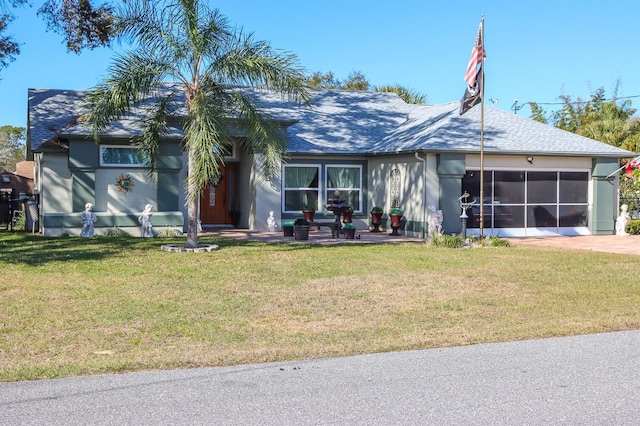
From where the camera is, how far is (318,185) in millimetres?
23172

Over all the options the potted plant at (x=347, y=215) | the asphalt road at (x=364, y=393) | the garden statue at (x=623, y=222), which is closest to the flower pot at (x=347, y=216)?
the potted plant at (x=347, y=215)

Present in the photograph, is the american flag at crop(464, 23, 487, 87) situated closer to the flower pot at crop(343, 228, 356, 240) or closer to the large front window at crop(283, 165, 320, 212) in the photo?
the flower pot at crop(343, 228, 356, 240)

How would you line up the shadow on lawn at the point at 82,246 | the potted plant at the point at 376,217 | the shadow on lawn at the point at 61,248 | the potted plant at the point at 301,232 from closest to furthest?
the shadow on lawn at the point at 61,248 → the shadow on lawn at the point at 82,246 → the potted plant at the point at 301,232 → the potted plant at the point at 376,217

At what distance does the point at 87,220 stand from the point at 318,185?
24.3ft

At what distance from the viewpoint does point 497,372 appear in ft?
21.5

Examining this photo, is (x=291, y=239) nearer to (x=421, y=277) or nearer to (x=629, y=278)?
(x=421, y=277)

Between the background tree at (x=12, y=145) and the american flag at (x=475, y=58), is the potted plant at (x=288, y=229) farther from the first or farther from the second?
the background tree at (x=12, y=145)

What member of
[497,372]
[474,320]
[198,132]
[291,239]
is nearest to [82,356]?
[497,372]

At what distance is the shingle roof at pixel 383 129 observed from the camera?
2081 cm

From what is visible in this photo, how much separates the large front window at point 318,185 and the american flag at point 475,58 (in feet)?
19.4

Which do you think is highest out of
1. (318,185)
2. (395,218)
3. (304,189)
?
(318,185)

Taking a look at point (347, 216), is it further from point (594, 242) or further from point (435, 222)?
point (594, 242)

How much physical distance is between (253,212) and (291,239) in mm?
3803

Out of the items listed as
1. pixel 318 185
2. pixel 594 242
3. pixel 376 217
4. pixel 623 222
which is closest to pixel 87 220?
pixel 318 185
